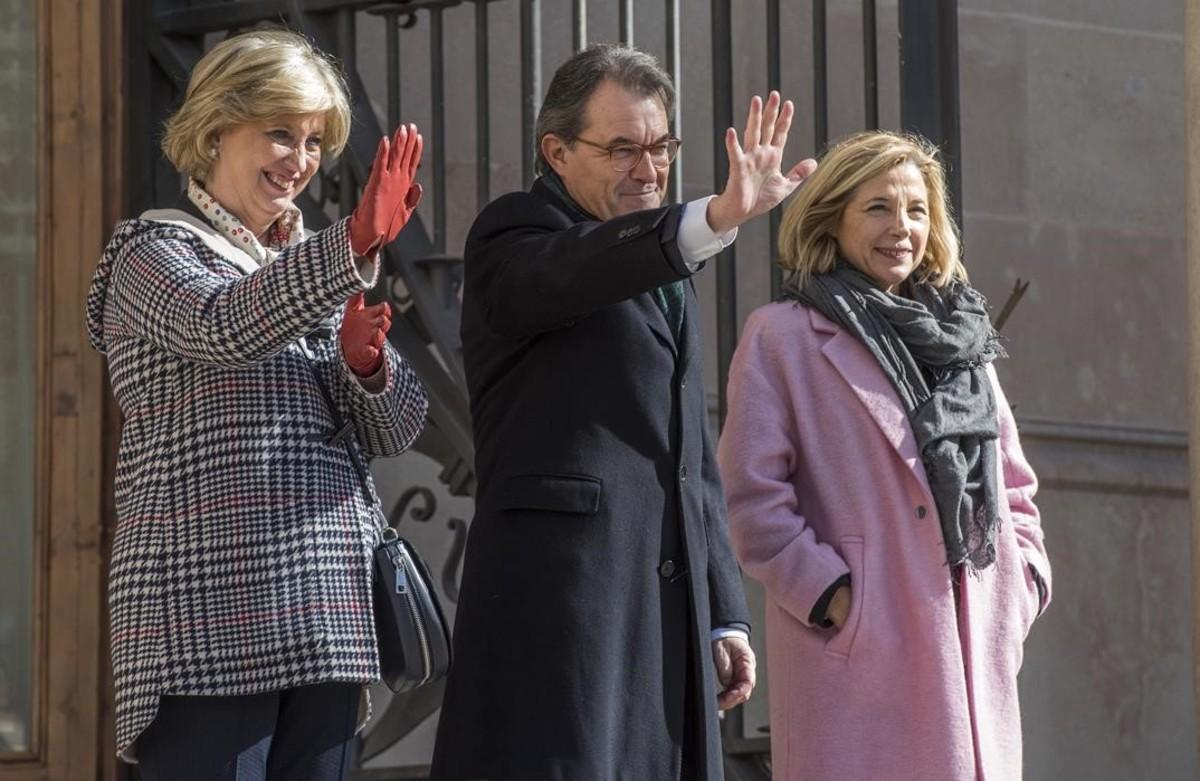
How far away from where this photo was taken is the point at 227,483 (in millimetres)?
3223

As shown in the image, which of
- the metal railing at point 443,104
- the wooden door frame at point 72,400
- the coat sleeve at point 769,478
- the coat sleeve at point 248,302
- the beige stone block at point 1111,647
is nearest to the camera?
the coat sleeve at point 248,302

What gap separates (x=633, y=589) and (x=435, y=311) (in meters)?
1.80

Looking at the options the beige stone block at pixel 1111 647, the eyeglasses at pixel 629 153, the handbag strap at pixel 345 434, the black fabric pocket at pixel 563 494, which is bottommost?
the beige stone block at pixel 1111 647

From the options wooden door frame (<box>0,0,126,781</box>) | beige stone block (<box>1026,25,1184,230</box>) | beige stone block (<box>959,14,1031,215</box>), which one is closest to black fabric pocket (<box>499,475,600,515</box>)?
wooden door frame (<box>0,0,126,781</box>)

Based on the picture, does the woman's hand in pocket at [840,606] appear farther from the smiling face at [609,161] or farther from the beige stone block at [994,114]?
the beige stone block at [994,114]

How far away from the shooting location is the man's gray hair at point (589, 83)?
3.47 metres

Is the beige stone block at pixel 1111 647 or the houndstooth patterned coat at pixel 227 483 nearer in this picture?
the houndstooth patterned coat at pixel 227 483

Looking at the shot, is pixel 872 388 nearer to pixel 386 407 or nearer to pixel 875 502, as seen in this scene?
pixel 875 502

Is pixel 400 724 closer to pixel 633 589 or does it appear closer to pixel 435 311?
pixel 435 311

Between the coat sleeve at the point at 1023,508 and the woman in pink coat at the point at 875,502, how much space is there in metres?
0.02

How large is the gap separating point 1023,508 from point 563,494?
3.81 ft

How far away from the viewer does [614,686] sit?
328 centimetres

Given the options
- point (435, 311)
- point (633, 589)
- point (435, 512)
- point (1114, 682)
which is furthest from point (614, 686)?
point (1114, 682)

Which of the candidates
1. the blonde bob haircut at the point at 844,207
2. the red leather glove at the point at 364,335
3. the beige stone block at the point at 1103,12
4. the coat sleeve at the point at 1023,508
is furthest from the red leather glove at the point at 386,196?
the beige stone block at the point at 1103,12
